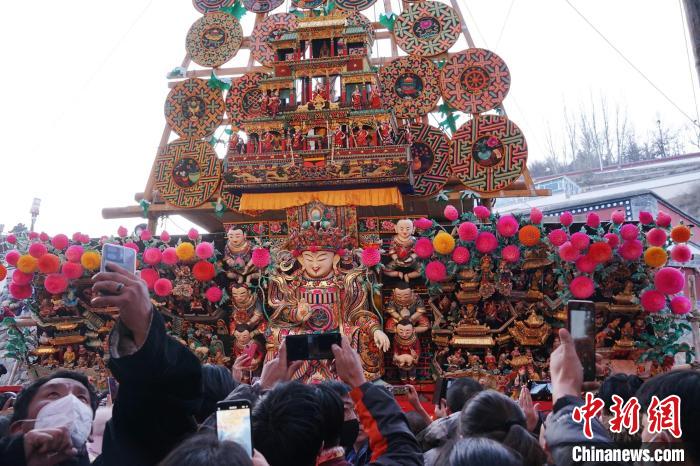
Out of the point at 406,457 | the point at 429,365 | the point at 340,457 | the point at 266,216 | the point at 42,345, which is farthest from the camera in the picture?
the point at 266,216

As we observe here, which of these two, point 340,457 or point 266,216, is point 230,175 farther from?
point 340,457

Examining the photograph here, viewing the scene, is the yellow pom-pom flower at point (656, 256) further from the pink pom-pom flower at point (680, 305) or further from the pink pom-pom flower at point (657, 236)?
the pink pom-pom flower at point (680, 305)

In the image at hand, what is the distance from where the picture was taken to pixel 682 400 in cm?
211

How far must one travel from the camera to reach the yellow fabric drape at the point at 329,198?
9.77 metres

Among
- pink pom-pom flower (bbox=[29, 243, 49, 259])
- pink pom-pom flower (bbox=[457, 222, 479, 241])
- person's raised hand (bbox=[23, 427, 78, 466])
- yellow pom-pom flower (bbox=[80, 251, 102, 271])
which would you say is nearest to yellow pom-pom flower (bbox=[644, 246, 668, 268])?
pink pom-pom flower (bbox=[457, 222, 479, 241])

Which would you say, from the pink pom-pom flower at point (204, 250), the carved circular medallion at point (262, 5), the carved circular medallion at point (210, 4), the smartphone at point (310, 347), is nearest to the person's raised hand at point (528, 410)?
the smartphone at point (310, 347)

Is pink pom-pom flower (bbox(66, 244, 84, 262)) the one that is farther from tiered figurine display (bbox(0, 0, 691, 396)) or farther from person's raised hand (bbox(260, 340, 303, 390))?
person's raised hand (bbox(260, 340, 303, 390))

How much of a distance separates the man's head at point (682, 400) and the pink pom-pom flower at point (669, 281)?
6267 millimetres

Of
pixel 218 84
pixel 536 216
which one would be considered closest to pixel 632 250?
pixel 536 216

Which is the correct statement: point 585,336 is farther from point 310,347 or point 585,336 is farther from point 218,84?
point 218,84

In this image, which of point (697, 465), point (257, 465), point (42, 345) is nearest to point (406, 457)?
point (257, 465)

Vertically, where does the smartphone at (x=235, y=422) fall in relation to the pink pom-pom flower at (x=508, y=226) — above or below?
below

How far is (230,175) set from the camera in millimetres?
9945

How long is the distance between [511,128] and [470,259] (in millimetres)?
4535
